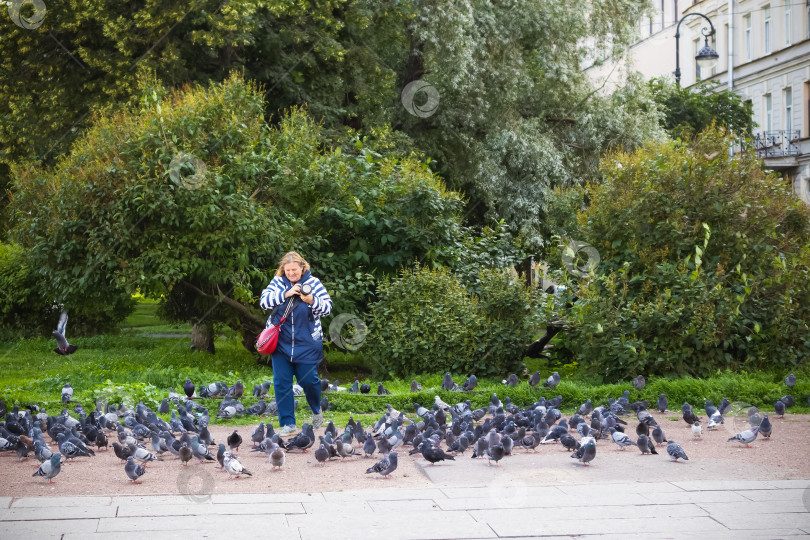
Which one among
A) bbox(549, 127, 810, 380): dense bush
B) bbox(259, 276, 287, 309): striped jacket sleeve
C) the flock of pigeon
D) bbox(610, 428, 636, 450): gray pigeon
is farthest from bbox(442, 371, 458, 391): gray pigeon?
bbox(610, 428, 636, 450): gray pigeon

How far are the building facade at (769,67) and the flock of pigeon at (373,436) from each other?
2619 centimetres

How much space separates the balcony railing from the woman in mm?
31495

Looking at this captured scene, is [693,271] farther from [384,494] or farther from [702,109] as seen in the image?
[702,109]

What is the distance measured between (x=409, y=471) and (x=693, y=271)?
5303mm

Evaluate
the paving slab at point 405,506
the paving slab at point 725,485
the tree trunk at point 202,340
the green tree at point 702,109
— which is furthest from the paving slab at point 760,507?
the green tree at point 702,109

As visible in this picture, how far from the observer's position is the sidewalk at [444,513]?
489 centimetres

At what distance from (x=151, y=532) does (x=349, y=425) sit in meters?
2.84

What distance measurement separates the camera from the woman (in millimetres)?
8055

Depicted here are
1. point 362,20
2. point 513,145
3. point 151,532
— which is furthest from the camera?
point 513,145

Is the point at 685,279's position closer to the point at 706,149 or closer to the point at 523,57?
the point at 706,149

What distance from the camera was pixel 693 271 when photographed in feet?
34.2

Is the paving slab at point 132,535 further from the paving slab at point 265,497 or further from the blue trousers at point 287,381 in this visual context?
the blue trousers at point 287,381

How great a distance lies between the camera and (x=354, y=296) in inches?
488

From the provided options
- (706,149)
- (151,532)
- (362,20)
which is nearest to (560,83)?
(362,20)
